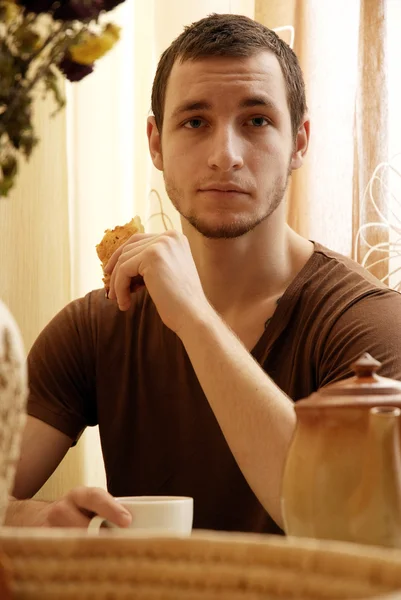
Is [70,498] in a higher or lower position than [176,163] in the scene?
lower

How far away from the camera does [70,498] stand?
89 cm

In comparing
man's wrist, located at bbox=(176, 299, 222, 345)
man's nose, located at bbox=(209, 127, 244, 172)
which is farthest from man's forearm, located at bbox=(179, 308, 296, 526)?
man's nose, located at bbox=(209, 127, 244, 172)

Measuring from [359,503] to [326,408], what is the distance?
7cm

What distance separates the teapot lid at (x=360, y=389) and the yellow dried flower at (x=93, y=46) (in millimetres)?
265

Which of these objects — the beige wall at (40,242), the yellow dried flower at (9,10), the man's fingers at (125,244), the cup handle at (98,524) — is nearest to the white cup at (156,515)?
the cup handle at (98,524)

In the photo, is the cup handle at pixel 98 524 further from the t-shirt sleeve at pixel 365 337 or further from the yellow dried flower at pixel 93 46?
the t-shirt sleeve at pixel 365 337

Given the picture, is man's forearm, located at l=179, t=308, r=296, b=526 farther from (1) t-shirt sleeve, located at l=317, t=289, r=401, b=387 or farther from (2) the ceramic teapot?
Answer: (2) the ceramic teapot

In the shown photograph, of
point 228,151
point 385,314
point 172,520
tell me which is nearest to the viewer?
point 172,520

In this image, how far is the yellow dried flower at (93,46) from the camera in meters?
0.51

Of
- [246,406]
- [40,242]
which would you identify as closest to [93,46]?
[246,406]

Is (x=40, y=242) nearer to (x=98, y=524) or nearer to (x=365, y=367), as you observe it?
(x=98, y=524)

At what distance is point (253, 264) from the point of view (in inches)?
63.1

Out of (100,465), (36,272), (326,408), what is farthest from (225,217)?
(326,408)

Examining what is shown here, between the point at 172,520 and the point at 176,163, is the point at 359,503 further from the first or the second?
the point at 176,163
